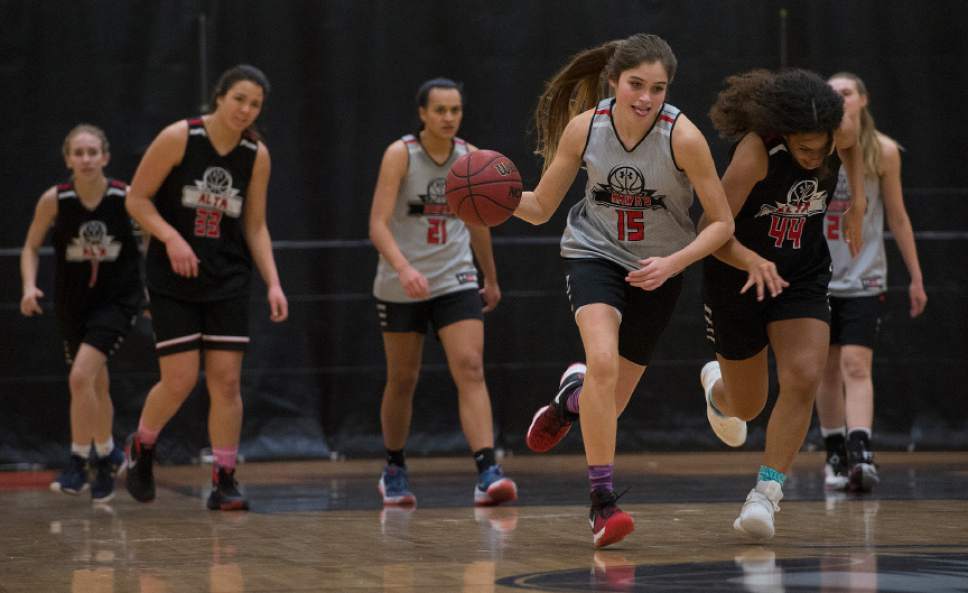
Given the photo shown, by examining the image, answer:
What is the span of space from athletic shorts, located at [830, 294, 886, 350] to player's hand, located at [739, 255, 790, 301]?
2.30m

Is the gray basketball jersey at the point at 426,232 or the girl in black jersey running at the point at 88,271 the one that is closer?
the gray basketball jersey at the point at 426,232

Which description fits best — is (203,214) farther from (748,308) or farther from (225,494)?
(748,308)

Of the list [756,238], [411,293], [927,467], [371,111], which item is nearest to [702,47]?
[371,111]

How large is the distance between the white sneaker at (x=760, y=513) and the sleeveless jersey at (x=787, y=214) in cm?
68

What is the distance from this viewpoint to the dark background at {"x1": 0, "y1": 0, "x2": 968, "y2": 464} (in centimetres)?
848

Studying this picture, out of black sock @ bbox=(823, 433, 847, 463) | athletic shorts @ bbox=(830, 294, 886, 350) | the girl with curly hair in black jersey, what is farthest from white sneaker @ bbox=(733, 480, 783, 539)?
athletic shorts @ bbox=(830, 294, 886, 350)

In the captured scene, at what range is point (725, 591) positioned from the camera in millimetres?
3572

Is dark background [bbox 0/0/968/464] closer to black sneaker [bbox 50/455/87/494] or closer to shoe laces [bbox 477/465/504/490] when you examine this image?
black sneaker [bbox 50/455/87/494]

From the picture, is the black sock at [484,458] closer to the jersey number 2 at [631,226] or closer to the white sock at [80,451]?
the jersey number 2 at [631,226]

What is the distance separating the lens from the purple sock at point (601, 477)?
14.8ft

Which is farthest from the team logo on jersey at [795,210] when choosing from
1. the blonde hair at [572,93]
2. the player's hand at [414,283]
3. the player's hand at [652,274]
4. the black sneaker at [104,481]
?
the black sneaker at [104,481]

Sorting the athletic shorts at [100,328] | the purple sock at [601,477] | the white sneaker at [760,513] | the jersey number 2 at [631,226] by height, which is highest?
the jersey number 2 at [631,226]

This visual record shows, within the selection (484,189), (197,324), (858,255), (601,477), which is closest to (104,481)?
(197,324)

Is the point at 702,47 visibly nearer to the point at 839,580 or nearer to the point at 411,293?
the point at 411,293
